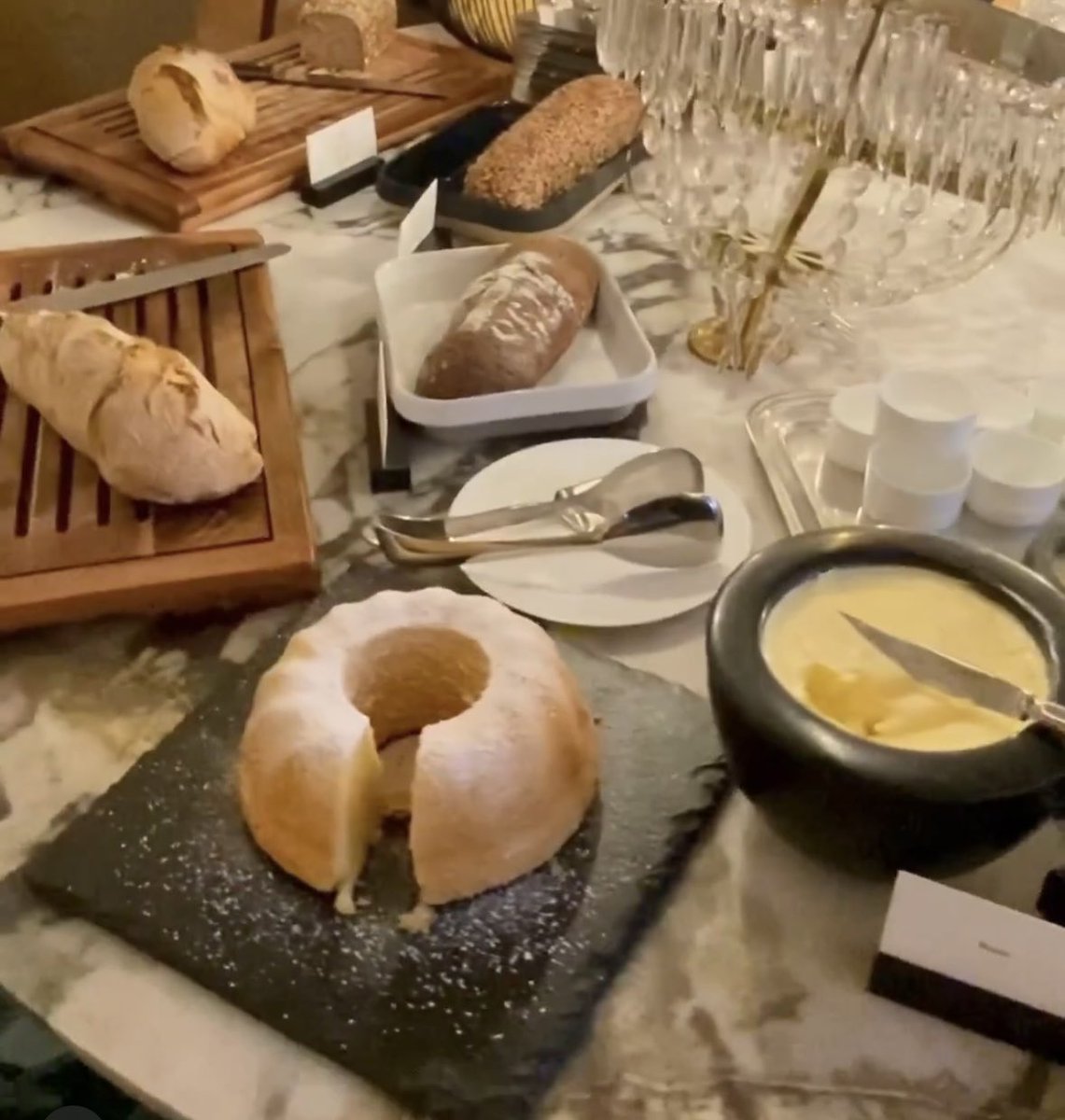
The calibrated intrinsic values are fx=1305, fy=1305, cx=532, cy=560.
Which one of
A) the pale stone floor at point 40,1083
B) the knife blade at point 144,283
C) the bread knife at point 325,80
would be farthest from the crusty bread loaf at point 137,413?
the bread knife at point 325,80

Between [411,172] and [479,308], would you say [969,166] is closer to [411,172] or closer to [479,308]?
[479,308]

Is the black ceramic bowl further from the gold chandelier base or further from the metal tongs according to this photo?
the gold chandelier base

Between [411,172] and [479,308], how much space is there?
0.33 metres

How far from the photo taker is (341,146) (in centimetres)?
120

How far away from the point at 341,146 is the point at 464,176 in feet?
0.52

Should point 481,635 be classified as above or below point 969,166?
below

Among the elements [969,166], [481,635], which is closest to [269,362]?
[481,635]

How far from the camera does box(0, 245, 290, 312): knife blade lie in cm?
92

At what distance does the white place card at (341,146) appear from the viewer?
1.18 meters

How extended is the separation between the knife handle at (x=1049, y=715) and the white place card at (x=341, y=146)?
872mm

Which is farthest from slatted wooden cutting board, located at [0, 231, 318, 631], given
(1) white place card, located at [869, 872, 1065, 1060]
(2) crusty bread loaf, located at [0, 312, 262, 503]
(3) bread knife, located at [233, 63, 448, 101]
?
(3) bread knife, located at [233, 63, 448, 101]

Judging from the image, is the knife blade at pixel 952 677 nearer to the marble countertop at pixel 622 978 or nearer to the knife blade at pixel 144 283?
the marble countertop at pixel 622 978

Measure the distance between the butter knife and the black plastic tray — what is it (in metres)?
0.61

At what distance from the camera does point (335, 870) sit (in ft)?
1.82
